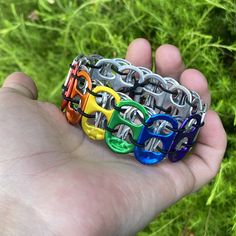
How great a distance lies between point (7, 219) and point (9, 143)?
17 cm

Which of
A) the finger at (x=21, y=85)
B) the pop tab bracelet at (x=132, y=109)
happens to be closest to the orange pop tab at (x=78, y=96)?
the pop tab bracelet at (x=132, y=109)

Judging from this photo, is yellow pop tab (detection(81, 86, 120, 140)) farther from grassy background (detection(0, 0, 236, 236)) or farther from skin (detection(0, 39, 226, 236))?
grassy background (detection(0, 0, 236, 236))

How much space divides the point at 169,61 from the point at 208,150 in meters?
0.26

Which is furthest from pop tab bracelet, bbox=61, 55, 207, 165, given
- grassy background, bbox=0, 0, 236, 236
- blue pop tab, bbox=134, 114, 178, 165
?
grassy background, bbox=0, 0, 236, 236

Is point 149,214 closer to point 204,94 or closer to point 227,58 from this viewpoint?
point 204,94

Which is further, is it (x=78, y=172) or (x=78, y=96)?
(x=78, y=96)

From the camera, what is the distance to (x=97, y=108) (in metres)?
1.11

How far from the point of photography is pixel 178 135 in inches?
43.4

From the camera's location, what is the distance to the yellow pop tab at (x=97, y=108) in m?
1.10

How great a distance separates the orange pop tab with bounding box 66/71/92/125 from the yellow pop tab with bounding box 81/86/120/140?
2 cm

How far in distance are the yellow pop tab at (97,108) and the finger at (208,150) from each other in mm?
261

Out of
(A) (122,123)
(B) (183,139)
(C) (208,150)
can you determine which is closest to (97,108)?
(A) (122,123)

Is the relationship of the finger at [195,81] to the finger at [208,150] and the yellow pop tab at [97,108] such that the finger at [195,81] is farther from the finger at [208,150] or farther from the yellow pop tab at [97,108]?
the yellow pop tab at [97,108]

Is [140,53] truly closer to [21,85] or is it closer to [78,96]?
[78,96]
